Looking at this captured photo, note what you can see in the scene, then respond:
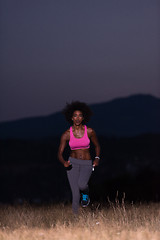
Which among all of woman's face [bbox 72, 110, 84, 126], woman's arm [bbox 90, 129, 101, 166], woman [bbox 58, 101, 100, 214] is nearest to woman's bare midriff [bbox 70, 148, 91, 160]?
woman [bbox 58, 101, 100, 214]

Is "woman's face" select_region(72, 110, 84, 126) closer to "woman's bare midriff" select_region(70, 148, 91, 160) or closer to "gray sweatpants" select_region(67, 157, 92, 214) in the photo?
"woman's bare midriff" select_region(70, 148, 91, 160)

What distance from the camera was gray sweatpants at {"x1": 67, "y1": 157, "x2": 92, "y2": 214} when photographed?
965 centimetres

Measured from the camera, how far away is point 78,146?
954 cm

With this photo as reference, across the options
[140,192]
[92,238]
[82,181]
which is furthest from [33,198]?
[140,192]

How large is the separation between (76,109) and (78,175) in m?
1.28

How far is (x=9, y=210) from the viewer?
40.9 ft

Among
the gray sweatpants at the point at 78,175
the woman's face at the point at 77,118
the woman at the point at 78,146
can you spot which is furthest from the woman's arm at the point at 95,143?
the woman's face at the point at 77,118

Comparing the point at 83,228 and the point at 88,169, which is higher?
the point at 88,169

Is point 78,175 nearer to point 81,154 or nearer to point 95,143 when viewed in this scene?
point 81,154

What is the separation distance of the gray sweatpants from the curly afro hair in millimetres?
808

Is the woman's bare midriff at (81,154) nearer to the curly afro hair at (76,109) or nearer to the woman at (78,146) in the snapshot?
the woman at (78,146)

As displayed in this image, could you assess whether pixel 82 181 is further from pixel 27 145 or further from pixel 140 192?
pixel 27 145

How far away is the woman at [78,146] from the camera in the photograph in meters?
9.55

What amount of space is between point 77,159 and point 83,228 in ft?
5.16
